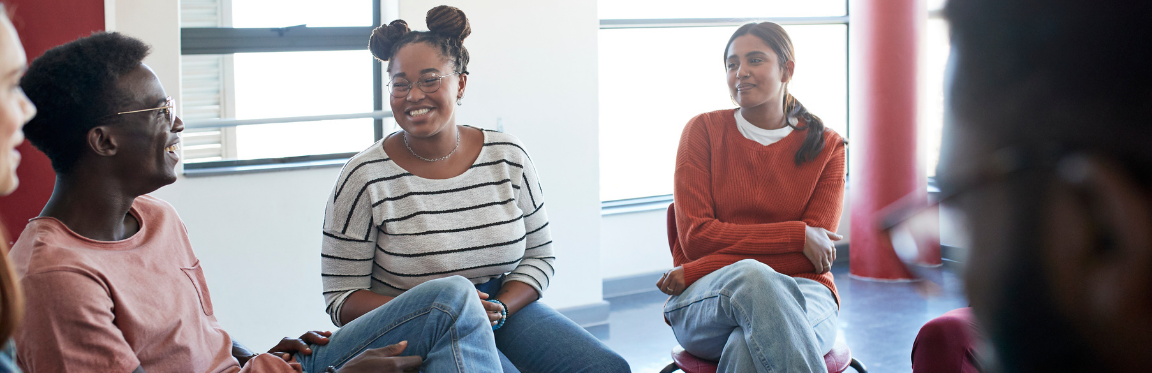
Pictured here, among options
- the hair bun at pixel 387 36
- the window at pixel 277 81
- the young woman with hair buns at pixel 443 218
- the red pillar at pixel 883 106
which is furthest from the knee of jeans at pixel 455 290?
the red pillar at pixel 883 106

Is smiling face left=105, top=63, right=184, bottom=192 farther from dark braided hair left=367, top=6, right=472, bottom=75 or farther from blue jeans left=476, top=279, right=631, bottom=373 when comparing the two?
blue jeans left=476, top=279, right=631, bottom=373

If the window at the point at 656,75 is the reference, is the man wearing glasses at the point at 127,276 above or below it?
below

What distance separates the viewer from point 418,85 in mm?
1946

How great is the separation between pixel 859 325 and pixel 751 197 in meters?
1.71

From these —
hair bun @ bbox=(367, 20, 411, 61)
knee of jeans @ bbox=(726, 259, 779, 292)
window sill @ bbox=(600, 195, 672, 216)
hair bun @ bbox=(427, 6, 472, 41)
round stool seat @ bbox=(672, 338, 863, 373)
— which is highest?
hair bun @ bbox=(427, 6, 472, 41)

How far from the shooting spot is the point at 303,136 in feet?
10.9

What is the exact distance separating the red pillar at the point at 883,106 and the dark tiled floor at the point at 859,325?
28 cm

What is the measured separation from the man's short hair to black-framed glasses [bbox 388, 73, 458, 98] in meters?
0.64

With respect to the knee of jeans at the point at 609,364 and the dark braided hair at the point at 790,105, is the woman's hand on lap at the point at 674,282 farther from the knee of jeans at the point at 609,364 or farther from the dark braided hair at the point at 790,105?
the dark braided hair at the point at 790,105

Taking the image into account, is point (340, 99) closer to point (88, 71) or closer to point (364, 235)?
point (364, 235)

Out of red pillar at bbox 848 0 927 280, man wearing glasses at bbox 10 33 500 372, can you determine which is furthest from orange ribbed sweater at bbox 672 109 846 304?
red pillar at bbox 848 0 927 280

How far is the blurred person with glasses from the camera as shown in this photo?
386mm

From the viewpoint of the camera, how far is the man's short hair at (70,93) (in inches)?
53.4

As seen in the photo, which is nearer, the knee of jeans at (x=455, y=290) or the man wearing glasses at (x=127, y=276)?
the man wearing glasses at (x=127, y=276)
